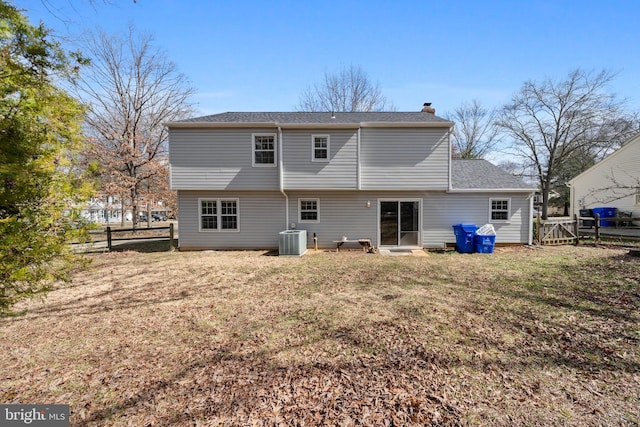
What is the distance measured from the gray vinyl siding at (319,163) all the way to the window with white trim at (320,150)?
0.13 m

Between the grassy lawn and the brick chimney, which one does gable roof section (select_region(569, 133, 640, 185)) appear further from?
the grassy lawn

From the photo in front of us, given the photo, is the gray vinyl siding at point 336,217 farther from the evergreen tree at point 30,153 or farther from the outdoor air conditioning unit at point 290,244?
the evergreen tree at point 30,153

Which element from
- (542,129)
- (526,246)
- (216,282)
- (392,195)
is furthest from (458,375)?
(542,129)

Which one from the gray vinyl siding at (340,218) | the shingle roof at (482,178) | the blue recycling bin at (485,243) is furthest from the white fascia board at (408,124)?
the blue recycling bin at (485,243)

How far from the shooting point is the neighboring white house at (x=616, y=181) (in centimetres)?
1769

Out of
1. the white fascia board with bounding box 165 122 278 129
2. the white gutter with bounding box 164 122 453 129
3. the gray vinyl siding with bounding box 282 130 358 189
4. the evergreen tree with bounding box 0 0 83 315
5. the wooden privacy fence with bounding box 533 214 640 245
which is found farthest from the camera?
the wooden privacy fence with bounding box 533 214 640 245

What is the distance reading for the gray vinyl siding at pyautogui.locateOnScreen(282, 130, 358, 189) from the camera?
38.3ft

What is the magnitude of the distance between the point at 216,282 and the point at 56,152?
4.40 meters

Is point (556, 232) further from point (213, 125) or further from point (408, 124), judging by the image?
point (213, 125)

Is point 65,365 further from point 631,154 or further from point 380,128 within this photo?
point 631,154

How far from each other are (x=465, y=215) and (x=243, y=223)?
A: 32.1ft

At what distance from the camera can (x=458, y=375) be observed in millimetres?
3285

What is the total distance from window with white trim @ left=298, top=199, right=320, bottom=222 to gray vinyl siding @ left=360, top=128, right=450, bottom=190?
2.34 meters

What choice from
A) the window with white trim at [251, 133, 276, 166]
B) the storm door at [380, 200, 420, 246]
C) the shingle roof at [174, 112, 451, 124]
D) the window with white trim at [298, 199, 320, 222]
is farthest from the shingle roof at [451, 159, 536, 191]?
the window with white trim at [251, 133, 276, 166]
